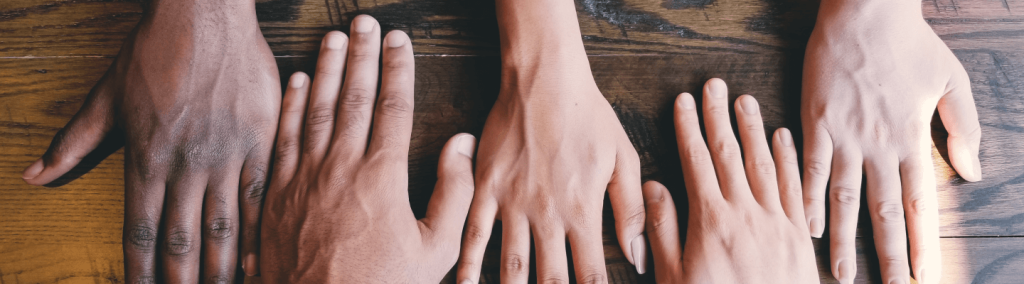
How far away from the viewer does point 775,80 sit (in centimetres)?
88

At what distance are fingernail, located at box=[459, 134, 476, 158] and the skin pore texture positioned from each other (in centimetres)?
2

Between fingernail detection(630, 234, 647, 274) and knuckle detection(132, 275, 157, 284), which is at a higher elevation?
fingernail detection(630, 234, 647, 274)

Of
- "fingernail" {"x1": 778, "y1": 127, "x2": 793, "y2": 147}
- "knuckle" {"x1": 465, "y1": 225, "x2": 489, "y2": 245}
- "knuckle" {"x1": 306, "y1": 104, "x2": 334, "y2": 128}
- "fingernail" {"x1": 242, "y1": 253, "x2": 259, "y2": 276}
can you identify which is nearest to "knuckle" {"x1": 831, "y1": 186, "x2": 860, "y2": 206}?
"fingernail" {"x1": 778, "y1": 127, "x2": 793, "y2": 147}

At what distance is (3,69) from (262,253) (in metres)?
0.56

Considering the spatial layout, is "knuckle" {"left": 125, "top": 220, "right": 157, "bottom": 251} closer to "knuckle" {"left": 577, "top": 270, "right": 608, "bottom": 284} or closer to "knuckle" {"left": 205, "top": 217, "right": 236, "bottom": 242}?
"knuckle" {"left": 205, "top": 217, "right": 236, "bottom": 242}

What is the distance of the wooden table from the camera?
0.84m

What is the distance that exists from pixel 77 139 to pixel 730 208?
1073 millimetres

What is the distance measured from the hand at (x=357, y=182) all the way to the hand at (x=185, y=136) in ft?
0.17

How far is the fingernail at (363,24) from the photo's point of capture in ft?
2.73

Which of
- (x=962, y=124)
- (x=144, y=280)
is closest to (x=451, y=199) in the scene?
(x=144, y=280)

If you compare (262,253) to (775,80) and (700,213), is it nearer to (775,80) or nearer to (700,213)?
(700,213)

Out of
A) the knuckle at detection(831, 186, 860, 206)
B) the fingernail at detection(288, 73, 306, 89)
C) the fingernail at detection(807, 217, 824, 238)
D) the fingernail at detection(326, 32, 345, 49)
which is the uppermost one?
the fingernail at detection(326, 32, 345, 49)

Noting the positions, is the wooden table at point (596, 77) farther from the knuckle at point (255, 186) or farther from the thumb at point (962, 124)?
the knuckle at point (255, 186)

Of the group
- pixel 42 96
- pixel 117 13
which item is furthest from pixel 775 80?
pixel 42 96
